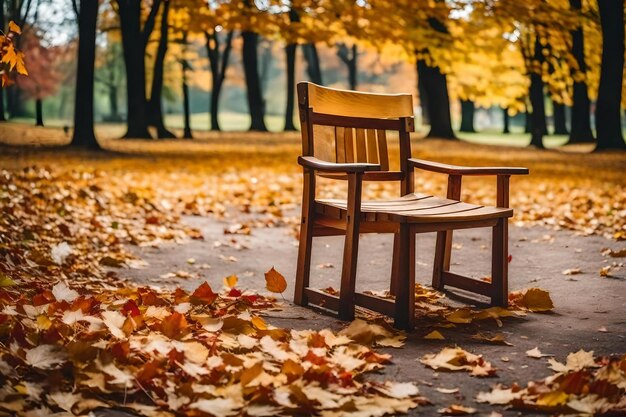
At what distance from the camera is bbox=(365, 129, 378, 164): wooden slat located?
4.70 metres

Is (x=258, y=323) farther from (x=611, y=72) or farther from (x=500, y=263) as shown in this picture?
(x=611, y=72)

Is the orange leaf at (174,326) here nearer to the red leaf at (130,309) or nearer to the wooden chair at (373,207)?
the red leaf at (130,309)

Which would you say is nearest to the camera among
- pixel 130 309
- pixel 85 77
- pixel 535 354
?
pixel 535 354

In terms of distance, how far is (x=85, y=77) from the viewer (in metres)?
13.6

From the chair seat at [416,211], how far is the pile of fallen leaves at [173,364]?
25.4 inches

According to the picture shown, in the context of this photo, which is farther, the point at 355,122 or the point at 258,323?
the point at 355,122

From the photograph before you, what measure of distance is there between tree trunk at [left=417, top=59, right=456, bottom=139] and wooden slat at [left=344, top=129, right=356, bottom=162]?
17.5 m

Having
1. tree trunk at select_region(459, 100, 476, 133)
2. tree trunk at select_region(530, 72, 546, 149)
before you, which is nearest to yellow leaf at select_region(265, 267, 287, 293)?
tree trunk at select_region(530, 72, 546, 149)

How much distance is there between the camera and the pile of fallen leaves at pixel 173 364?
8.67 ft

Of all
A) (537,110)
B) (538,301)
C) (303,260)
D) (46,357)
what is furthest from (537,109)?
(46,357)

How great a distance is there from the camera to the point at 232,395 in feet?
8.80

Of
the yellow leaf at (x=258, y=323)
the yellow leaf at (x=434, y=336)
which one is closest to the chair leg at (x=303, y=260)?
the yellow leaf at (x=258, y=323)

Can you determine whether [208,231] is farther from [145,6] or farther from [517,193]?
[145,6]

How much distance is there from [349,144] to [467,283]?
105 centimetres
